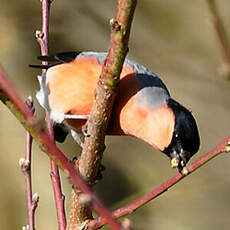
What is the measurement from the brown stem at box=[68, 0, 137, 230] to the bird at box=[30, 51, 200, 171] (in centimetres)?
74

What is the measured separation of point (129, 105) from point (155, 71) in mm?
2871

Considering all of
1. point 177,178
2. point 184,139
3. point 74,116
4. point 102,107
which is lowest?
point 184,139

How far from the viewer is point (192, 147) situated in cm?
394

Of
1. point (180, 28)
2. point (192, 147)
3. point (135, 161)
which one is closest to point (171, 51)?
point (180, 28)

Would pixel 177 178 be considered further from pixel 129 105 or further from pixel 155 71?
pixel 155 71

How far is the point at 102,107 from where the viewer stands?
9.78 ft

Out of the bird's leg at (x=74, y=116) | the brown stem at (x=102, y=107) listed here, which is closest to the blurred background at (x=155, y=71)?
the bird's leg at (x=74, y=116)

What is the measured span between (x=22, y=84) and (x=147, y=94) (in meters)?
3.03

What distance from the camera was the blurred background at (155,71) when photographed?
6711 millimetres

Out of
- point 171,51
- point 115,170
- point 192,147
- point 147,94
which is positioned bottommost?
point 115,170

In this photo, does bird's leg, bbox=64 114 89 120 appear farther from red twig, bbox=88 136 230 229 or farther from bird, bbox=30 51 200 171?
red twig, bbox=88 136 230 229

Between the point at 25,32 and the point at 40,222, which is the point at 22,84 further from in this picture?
the point at 40,222

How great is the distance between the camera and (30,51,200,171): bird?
396cm

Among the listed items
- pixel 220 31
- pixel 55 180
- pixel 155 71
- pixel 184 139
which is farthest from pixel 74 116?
pixel 155 71
